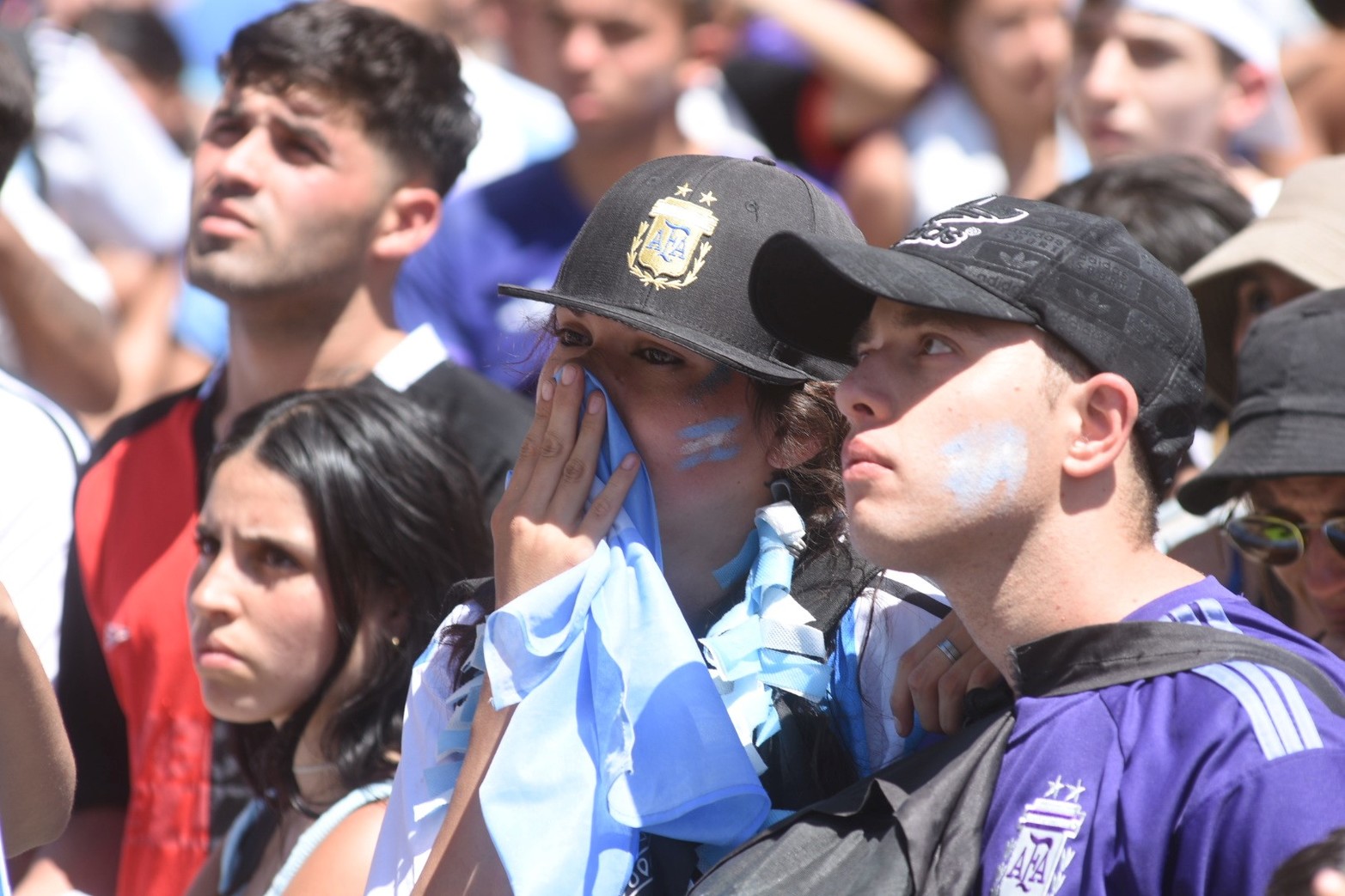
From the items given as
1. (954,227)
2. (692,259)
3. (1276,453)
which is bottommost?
(1276,453)

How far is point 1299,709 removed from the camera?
5.83 feet

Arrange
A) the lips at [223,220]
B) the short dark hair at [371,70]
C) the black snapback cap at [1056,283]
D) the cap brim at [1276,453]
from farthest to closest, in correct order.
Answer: the short dark hair at [371,70] < the lips at [223,220] < the cap brim at [1276,453] < the black snapback cap at [1056,283]

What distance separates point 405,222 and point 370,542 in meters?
1.22

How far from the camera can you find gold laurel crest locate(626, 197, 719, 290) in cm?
230

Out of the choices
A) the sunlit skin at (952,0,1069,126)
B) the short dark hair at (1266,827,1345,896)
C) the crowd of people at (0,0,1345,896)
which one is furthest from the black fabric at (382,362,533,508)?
the sunlit skin at (952,0,1069,126)

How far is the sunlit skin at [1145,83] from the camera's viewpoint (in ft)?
15.6

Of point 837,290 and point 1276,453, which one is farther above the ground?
point 837,290

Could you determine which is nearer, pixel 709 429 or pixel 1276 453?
pixel 709 429

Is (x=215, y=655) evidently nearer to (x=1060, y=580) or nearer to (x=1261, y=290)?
(x=1060, y=580)

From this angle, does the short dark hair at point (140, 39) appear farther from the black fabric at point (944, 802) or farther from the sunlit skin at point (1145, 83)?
the black fabric at point (944, 802)

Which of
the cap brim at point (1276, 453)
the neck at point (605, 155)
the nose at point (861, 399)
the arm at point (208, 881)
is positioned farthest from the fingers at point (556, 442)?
the neck at point (605, 155)

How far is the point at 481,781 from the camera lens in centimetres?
222

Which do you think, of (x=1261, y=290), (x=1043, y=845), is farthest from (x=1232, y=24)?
(x=1043, y=845)

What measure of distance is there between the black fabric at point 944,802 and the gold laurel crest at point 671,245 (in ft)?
2.32
